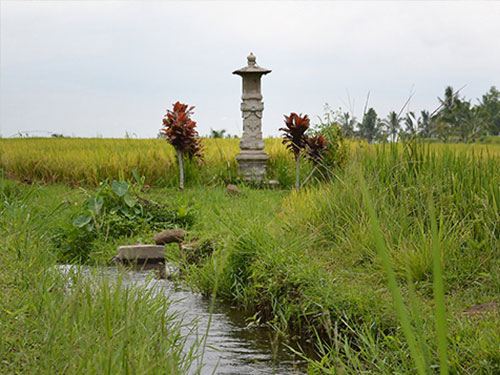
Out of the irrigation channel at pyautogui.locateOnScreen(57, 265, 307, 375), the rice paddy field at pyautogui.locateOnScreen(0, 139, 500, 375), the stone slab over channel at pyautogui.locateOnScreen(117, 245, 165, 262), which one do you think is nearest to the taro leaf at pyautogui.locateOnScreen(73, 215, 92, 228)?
the rice paddy field at pyautogui.locateOnScreen(0, 139, 500, 375)

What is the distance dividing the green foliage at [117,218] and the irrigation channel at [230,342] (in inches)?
83.9

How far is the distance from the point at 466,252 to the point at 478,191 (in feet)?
2.54

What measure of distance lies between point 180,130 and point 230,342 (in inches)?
221

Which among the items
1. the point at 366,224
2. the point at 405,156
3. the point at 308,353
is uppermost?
the point at 405,156

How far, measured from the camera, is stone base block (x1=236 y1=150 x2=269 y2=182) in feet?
34.1

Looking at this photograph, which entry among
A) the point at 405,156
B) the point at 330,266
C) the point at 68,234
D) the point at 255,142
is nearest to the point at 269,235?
the point at 330,266

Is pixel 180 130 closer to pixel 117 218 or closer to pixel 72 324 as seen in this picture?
pixel 117 218

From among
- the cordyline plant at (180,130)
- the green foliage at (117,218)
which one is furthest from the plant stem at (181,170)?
the green foliage at (117,218)

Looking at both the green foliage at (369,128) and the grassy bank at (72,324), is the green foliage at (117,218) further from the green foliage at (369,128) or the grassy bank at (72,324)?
the green foliage at (369,128)

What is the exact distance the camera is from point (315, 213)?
5.26 meters

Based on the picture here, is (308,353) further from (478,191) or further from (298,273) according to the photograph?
(478,191)

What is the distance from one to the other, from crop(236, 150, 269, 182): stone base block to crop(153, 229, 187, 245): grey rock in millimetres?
4185

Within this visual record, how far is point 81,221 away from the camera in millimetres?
6277

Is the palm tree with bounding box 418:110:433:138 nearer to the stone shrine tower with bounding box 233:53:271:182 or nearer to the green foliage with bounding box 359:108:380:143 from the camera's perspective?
the green foliage with bounding box 359:108:380:143
